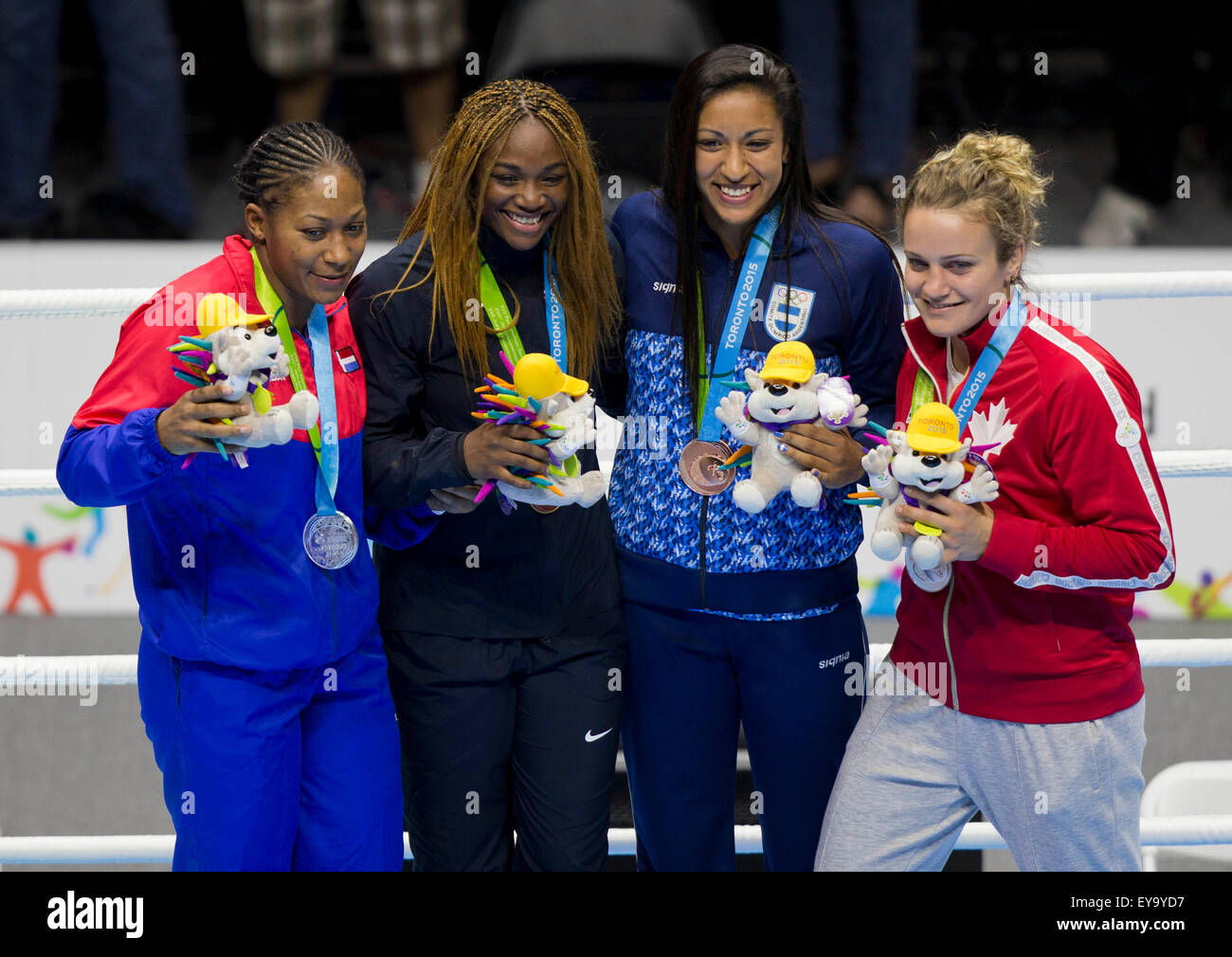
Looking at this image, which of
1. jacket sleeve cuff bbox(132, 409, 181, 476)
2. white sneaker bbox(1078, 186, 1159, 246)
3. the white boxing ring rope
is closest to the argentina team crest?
the white boxing ring rope

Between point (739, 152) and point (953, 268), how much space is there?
35 cm

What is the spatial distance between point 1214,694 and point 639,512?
8.60 ft

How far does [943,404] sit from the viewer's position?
186cm

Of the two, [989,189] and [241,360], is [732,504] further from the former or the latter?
[241,360]

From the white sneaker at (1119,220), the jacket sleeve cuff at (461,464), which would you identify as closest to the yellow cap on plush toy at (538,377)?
the jacket sleeve cuff at (461,464)

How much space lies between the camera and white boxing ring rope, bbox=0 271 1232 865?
2355 mm

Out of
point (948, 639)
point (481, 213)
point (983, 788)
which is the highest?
point (481, 213)

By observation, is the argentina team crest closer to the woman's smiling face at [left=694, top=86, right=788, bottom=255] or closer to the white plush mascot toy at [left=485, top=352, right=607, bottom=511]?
the woman's smiling face at [left=694, top=86, right=788, bottom=255]

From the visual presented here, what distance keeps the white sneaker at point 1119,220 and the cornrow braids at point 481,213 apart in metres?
3.63

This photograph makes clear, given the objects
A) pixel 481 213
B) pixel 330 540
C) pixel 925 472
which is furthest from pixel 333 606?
pixel 925 472

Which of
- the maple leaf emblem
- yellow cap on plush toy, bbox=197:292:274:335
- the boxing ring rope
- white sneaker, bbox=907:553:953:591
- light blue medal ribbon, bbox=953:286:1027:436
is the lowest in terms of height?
the boxing ring rope

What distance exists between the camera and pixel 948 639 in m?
1.92

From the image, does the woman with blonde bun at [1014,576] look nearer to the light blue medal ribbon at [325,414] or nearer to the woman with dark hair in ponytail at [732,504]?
the woman with dark hair in ponytail at [732,504]
